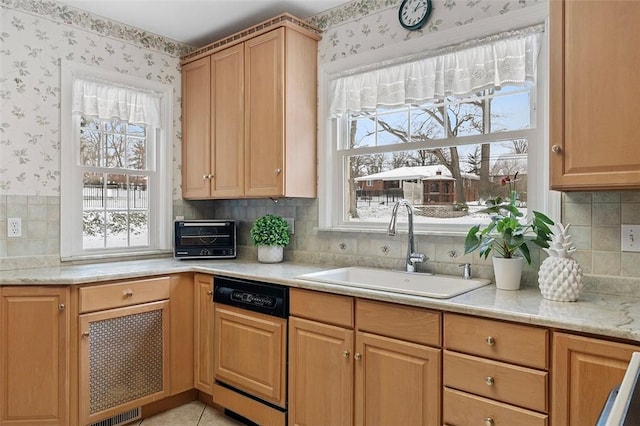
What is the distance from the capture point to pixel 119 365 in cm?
247

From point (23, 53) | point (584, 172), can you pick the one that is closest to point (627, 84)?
point (584, 172)

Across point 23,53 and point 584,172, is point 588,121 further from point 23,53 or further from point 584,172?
point 23,53

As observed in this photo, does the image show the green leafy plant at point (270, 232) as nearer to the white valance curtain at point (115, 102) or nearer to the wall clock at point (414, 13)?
the white valance curtain at point (115, 102)

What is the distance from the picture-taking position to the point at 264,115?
2820 millimetres

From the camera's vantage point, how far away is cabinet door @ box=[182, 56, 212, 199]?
10.6 feet

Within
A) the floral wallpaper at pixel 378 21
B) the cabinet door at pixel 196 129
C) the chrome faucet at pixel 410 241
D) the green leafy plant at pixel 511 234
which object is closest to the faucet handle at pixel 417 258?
the chrome faucet at pixel 410 241

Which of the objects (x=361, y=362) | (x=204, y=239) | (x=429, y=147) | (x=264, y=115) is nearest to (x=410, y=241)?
(x=429, y=147)

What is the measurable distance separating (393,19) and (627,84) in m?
1.40

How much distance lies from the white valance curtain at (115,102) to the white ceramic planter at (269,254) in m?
1.29

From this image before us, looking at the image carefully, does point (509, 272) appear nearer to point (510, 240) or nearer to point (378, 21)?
point (510, 240)

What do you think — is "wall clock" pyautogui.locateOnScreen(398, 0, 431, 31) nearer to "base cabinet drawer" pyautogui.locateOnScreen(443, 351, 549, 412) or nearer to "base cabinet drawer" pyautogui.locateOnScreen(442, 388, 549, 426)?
"base cabinet drawer" pyautogui.locateOnScreen(443, 351, 549, 412)

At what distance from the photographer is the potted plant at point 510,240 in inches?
73.2

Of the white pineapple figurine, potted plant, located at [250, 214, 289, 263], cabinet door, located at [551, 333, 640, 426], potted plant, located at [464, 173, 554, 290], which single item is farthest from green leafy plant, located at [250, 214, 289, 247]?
cabinet door, located at [551, 333, 640, 426]

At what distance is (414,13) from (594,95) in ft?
3.92
